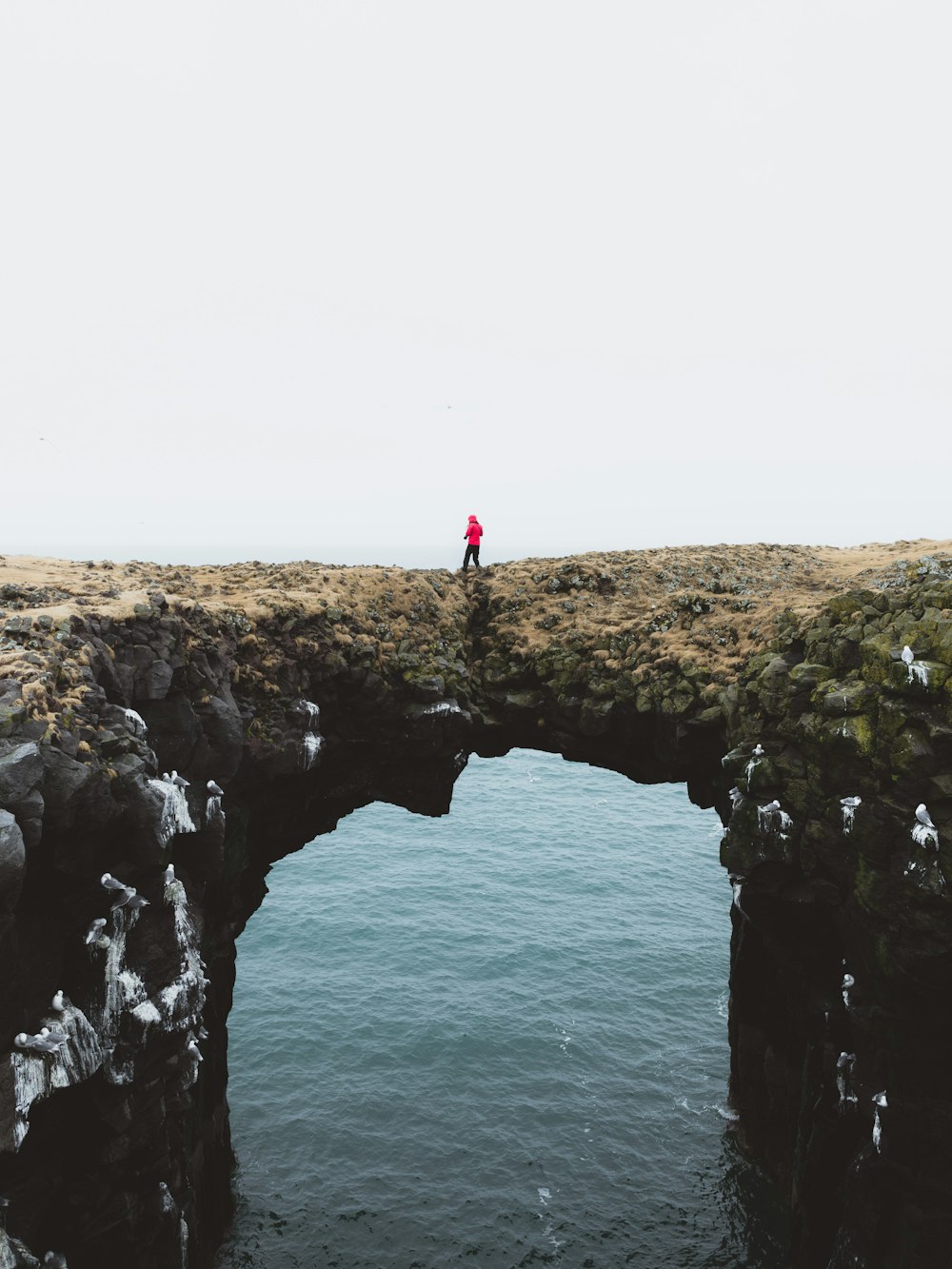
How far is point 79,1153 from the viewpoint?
2400cm

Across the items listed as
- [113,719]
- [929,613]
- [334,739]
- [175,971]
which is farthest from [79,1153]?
[929,613]

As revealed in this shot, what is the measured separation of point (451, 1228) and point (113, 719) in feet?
80.6

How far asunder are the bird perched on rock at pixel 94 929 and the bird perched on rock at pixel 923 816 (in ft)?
72.2

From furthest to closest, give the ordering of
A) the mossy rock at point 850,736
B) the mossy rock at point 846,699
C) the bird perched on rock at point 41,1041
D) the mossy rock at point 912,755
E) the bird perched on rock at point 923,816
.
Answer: the mossy rock at point 846,699 → the mossy rock at point 850,736 → the mossy rock at point 912,755 → the bird perched on rock at point 923,816 → the bird perched on rock at point 41,1041

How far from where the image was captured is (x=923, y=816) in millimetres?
25125

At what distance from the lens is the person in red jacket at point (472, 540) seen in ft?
177

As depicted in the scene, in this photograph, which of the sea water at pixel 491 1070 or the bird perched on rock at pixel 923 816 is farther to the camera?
the sea water at pixel 491 1070

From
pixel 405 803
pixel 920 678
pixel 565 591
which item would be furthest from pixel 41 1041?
pixel 565 591

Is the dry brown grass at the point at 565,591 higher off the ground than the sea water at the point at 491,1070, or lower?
higher

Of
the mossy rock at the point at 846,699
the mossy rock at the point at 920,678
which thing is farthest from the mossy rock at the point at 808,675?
the mossy rock at the point at 920,678

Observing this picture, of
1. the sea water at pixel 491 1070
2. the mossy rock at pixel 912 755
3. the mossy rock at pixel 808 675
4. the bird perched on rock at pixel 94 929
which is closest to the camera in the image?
the bird perched on rock at pixel 94 929

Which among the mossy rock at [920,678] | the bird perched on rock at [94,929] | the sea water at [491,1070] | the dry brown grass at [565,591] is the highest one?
the dry brown grass at [565,591]

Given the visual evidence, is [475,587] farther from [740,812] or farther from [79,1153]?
[79,1153]

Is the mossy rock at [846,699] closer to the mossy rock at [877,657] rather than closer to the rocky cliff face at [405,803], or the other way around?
the rocky cliff face at [405,803]
